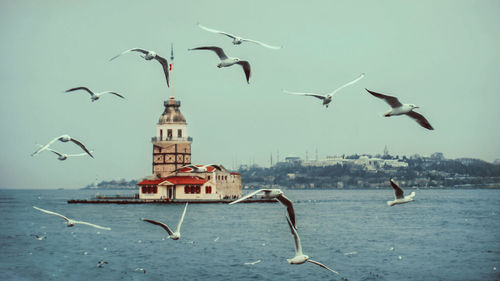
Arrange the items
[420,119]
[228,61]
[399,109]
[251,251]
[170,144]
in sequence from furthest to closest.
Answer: [170,144] < [251,251] < [228,61] < [399,109] < [420,119]

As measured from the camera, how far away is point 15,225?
77312mm

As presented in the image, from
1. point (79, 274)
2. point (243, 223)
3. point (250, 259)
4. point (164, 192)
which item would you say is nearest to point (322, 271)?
point (250, 259)

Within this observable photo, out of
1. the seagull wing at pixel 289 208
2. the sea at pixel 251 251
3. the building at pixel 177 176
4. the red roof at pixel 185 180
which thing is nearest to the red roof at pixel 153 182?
the building at pixel 177 176

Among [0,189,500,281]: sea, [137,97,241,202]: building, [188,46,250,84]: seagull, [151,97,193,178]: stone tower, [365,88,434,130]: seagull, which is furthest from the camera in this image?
[151,97,193,178]: stone tower

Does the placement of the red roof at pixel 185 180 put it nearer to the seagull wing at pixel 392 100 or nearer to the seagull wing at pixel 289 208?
the seagull wing at pixel 392 100

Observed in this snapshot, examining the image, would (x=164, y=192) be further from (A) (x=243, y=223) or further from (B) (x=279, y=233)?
(B) (x=279, y=233)

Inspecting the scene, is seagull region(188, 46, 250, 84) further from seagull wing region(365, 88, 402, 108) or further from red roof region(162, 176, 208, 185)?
red roof region(162, 176, 208, 185)

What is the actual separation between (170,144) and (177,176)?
209 inches

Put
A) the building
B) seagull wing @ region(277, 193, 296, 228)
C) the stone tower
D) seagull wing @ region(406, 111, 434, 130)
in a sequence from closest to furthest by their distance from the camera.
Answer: seagull wing @ region(277, 193, 296, 228)
seagull wing @ region(406, 111, 434, 130)
the building
the stone tower

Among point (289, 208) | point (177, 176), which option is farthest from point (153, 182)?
point (289, 208)

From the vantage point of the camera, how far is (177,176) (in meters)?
102

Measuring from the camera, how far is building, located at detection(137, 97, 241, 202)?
9856 cm

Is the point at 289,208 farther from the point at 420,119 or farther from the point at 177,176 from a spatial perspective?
the point at 177,176

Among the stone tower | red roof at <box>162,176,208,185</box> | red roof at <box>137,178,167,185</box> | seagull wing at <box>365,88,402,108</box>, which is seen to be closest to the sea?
red roof at <box>162,176,208,185</box>
